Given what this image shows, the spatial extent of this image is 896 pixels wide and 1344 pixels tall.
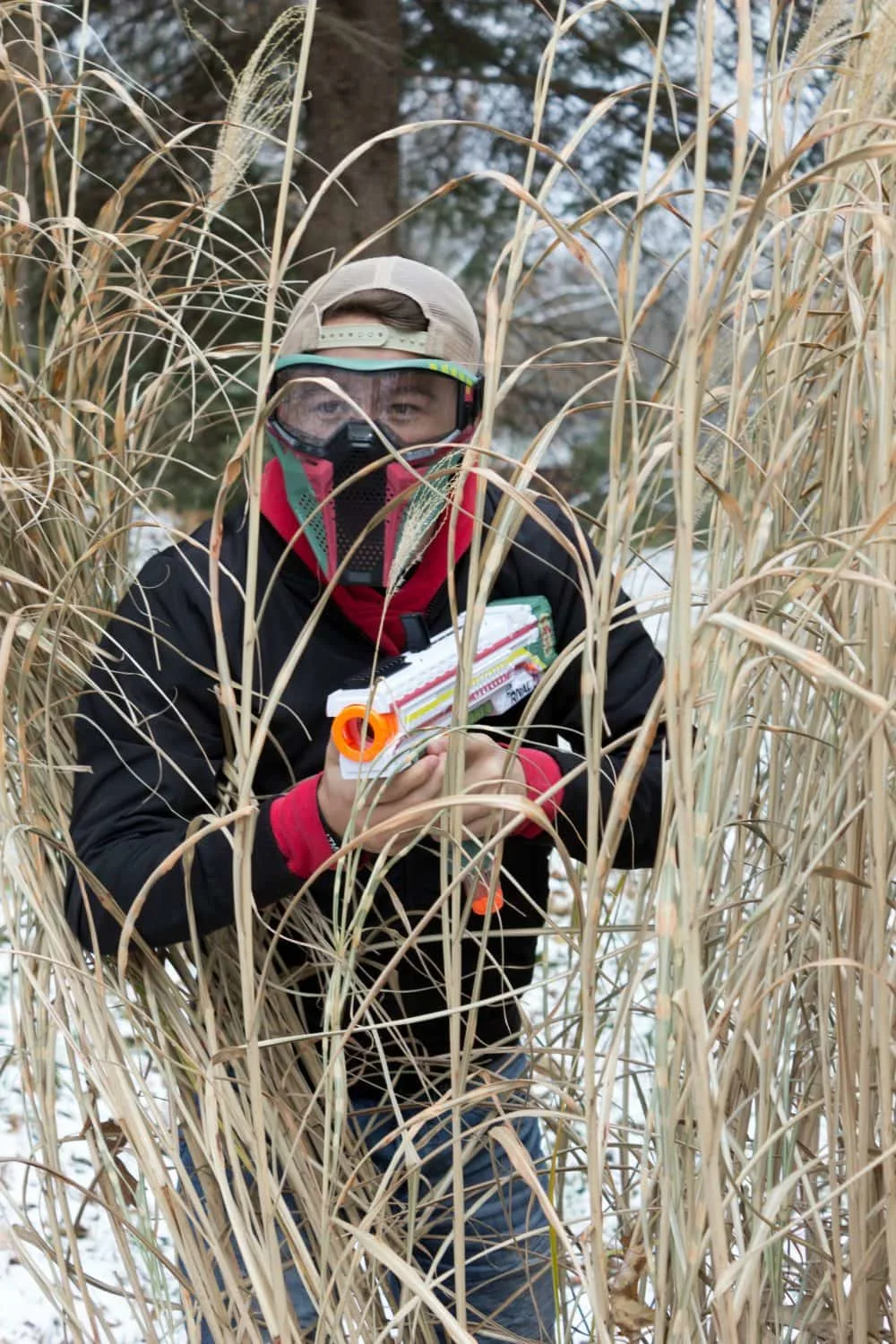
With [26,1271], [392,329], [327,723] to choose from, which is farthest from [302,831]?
[26,1271]

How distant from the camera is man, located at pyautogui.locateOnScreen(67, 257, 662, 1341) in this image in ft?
3.76

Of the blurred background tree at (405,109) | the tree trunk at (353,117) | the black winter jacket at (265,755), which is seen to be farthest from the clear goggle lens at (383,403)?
the tree trunk at (353,117)

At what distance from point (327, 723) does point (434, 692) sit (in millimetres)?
277

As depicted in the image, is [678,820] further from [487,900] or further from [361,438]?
[361,438]

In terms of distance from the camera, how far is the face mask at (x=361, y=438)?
1194 mm

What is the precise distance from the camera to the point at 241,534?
1.37 m

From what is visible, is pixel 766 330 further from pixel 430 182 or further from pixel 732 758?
pixel 430 182

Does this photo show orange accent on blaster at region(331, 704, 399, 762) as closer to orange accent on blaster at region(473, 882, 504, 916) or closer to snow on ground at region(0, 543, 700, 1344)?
orange accent on blaster at region(473, 882, 504, 916)

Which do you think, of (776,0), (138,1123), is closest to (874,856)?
(776,0)

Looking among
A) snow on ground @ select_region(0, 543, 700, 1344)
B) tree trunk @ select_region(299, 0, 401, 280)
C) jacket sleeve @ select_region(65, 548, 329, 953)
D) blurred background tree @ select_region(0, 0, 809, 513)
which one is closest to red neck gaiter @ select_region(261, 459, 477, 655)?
jacket sleeve @ select_region(65, 548, 329, 953)

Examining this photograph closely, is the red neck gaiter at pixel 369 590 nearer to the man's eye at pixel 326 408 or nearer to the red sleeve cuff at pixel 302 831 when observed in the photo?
the man's eye at pixel 326 408

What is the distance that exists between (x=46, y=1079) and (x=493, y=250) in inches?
120

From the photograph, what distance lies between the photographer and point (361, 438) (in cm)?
118

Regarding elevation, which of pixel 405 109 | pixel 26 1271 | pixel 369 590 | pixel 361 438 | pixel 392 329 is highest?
pixel 405 109
